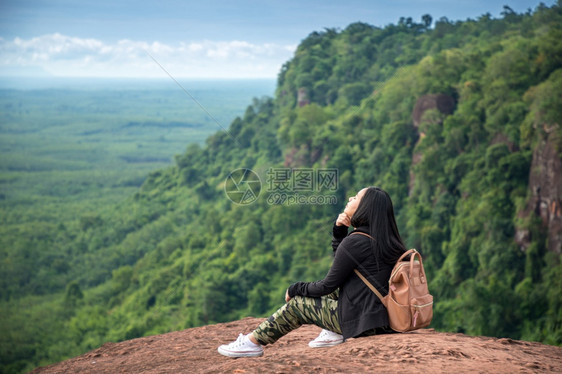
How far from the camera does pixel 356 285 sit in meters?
4.11

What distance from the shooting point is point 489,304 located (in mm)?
A: 21219

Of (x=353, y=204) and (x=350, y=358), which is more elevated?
(x=353, y=204)

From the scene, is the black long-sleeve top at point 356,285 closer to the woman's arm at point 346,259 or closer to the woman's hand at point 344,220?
the woman's arm at point 346,259

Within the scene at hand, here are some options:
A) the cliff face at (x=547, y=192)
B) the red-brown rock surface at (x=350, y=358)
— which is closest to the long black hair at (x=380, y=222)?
the red-brown rock surface at (x=350, y=358)

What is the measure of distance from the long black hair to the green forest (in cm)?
1710

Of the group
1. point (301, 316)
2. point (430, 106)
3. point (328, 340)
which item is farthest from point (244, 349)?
point (430, 106)

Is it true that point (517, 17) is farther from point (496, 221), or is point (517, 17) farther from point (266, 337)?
point (266, 337)

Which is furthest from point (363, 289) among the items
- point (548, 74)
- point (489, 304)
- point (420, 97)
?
point (420, 97)

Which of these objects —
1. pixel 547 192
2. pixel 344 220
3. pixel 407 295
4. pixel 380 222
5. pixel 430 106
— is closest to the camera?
pixel 407 295

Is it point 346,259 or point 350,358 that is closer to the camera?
point 346,259

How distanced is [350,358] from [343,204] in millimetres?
25618

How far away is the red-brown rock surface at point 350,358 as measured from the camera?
3.92 meters

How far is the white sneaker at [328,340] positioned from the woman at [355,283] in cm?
17

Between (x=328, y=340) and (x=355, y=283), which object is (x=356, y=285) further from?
(x=328, y=340)
